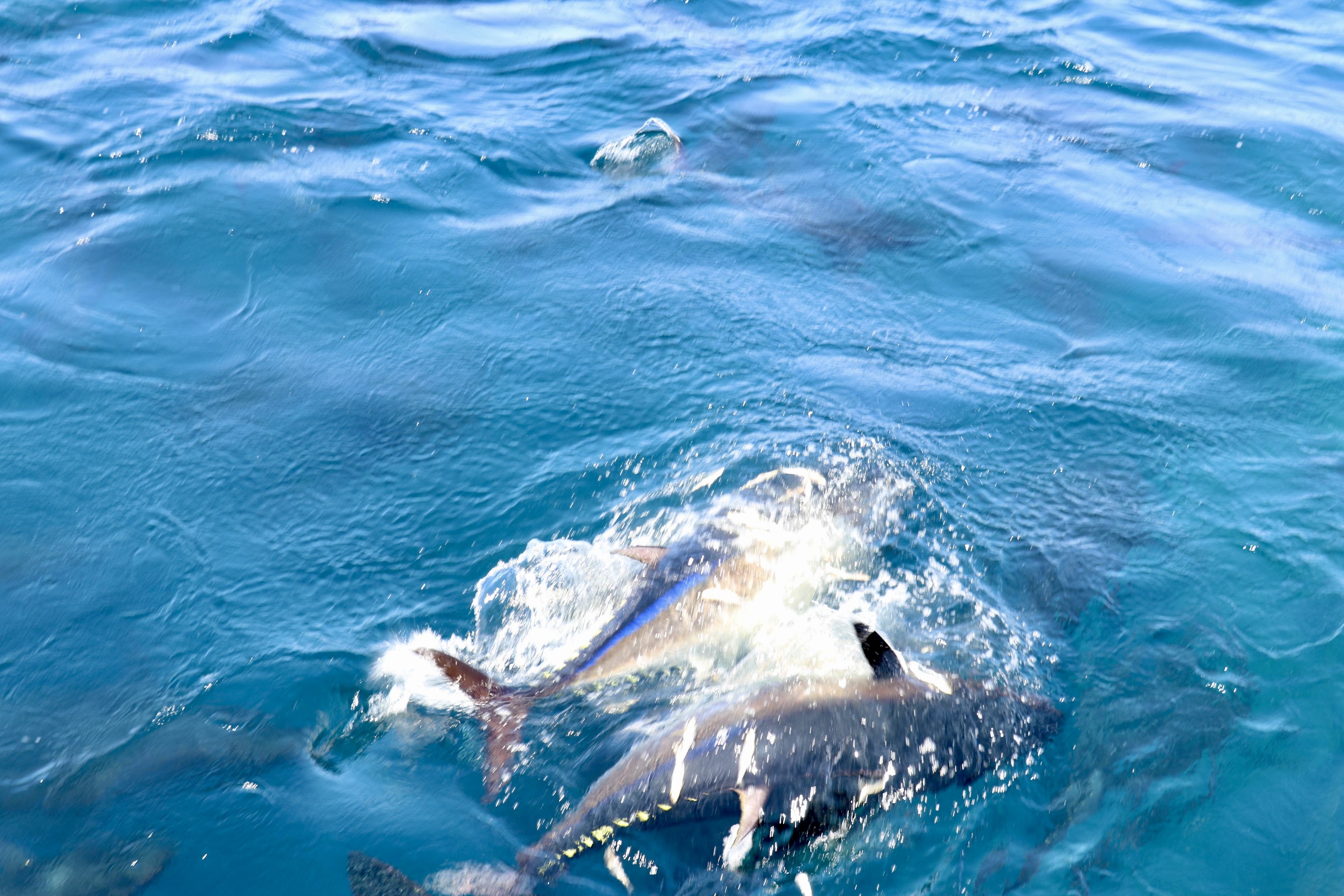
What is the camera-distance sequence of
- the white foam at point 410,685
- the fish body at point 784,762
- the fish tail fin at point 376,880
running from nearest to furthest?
the fish tail fin at point 376,880, the fish body at point 784,762, the white foam at point 410,685

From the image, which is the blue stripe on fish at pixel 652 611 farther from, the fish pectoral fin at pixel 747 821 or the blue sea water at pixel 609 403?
the fish pectoral fin at pixel 747 821

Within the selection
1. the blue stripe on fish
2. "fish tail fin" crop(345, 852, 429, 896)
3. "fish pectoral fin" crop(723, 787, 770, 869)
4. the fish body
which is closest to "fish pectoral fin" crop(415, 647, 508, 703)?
the blue stripe on fish

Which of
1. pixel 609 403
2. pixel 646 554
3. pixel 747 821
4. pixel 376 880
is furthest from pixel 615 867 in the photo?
pixel 609 403

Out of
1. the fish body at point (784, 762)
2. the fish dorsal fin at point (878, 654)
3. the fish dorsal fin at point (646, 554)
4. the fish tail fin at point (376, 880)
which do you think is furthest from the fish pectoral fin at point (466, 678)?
the fish dorsal fin at point (878, 654)

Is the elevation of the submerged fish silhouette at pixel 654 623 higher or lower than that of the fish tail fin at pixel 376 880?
higher

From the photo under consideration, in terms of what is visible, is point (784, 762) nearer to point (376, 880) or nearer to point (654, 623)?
point (654, 623)

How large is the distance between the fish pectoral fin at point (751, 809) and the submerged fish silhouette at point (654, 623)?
116 cm

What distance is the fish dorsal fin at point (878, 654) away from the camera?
4.73 m

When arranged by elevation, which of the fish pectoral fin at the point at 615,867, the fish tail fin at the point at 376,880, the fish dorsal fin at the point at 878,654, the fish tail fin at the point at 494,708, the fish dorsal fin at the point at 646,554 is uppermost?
the fish dorsal fin at the point at 878,654

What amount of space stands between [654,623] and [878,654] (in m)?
1.36

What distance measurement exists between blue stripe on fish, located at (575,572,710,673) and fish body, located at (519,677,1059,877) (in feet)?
2.45

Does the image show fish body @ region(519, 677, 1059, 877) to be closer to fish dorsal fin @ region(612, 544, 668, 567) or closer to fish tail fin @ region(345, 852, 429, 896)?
fish tail fin @ region(345, 852, 429, 896)

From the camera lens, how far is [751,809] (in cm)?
461

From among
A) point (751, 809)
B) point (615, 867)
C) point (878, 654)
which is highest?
point (878, 654)
